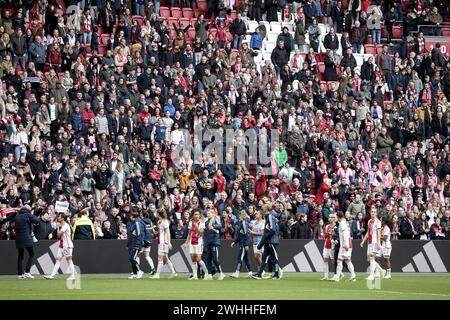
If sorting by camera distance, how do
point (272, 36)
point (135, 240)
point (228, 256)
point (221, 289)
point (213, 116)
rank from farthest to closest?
point (272, 36) → point (213, 116) → point (228, 256) → point (135, 240) → point (221, 289)

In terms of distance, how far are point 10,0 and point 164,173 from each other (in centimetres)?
910

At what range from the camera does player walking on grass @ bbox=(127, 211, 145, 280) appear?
33.9 m

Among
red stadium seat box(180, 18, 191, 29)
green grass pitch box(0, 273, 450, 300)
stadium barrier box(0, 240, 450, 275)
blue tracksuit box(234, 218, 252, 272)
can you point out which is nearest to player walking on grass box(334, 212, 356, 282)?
green grass pitch box(0, 273, 450, 300)

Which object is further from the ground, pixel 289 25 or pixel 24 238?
pixel 289 25

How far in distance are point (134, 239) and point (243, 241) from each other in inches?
136

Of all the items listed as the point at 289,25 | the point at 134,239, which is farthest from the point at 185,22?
the point at 134,239

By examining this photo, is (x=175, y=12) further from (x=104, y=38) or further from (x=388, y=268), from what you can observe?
(x=388, y=268)

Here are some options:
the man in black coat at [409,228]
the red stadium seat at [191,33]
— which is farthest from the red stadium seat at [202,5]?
the man in black coat at [409,228]

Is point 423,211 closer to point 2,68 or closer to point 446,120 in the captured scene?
point 446,120

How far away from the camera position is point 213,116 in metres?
40.4

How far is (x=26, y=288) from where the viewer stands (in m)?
29.0

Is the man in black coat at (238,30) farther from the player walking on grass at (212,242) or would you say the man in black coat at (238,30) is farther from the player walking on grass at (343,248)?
the player walking on grass at (343,248)

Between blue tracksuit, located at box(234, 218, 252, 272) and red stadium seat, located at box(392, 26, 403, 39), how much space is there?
1760 centimetres

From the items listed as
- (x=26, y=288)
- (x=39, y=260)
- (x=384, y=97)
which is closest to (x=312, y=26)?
(x=384, y=97)
